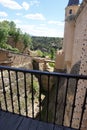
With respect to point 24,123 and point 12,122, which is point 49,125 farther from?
point 12,122

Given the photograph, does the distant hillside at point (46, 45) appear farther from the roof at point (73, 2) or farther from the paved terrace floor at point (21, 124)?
the paved terrace floor at point (21, 124)

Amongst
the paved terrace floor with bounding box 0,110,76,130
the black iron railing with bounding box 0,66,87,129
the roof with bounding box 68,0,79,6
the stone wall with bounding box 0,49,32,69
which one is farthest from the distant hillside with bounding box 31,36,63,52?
the paved terrace floor with bounding box 0,110,76,130

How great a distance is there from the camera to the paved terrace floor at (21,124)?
201 cm

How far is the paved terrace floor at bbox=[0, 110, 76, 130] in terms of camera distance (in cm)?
201

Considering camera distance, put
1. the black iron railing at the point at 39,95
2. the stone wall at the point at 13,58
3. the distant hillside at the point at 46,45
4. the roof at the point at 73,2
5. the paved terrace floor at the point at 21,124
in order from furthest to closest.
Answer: the distant hillside at the point at 46,45
the stone wall at the point at 13,58
the roof at the point at 73,2
the paved terrace floor at the point at 21,124
the black iron railing at the point at 39,95

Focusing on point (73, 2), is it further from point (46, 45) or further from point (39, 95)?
point (46, 45)

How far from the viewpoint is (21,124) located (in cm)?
208

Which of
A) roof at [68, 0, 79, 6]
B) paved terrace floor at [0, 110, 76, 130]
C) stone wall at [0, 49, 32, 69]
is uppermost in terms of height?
roof at [68, 0, 79, 6]

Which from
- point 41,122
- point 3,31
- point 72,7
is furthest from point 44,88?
point 41,122

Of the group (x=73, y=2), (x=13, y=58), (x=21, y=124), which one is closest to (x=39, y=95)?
(x=21, y=124)

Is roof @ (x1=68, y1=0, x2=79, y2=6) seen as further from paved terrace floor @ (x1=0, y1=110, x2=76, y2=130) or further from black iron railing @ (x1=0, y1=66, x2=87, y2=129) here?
paved terrace floor @ (x1=0, y1=110, x2=76, y2=130)

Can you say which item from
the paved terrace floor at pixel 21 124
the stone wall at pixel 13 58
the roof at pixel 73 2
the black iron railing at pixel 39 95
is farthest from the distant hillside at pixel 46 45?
the paved terrace floor at pixel 21 124

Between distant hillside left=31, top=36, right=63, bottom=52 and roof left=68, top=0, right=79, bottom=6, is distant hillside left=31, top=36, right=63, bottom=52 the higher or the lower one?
the lower one

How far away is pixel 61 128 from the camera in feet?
6.60
